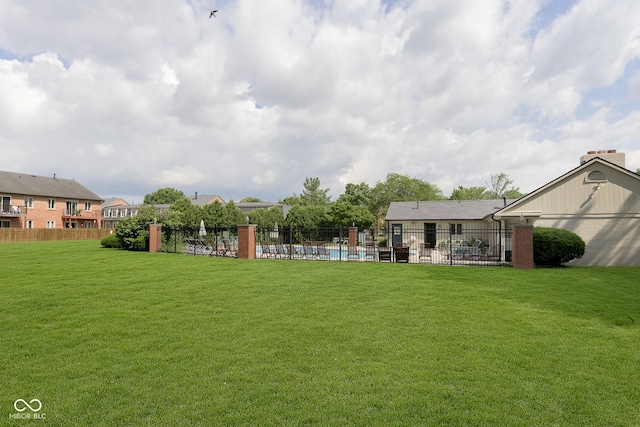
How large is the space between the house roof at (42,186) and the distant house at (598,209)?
48.9 meters

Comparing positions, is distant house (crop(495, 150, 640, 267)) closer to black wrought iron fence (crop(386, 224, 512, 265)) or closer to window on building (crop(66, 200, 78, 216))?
black wrought iron fence (crop(386, 224, 512, 265))

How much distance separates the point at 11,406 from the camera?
3.77 m

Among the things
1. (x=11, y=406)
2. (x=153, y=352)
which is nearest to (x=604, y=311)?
(x=153, y=352)

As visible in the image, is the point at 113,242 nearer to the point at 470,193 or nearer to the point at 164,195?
the point at 470,193

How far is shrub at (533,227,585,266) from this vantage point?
14867 millimetres

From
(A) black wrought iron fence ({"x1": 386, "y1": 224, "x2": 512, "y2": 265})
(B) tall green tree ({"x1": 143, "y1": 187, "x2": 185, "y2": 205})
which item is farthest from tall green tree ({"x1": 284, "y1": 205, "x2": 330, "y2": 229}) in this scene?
(B) tall green tree ({"x1": 143, "y1": 187, "x2": 185, "y2": 205})

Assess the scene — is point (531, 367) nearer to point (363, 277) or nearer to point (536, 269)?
point (363, 277)

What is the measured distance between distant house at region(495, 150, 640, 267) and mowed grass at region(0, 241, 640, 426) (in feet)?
24.0

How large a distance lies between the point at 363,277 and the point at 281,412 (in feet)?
29.2

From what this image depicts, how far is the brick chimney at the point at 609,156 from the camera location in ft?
57.3

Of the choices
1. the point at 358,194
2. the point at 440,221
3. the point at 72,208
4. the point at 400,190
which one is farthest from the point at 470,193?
the point at 72,208

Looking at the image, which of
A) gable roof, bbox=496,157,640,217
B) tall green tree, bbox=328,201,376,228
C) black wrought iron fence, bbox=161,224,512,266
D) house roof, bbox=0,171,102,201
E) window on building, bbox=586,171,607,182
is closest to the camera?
gable roof, bbox=496,157,640,217

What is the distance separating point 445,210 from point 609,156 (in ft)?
47.4

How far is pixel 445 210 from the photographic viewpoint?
1240 inches
